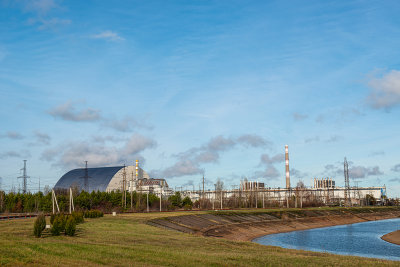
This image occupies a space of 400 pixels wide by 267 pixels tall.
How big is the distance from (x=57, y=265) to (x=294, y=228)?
80.8 m

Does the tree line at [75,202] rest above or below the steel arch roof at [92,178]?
below

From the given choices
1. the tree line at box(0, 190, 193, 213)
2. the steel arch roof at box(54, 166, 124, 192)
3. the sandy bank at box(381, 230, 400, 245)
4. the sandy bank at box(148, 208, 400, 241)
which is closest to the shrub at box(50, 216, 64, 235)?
the sandy bank at box(148, 208, 400, 241)

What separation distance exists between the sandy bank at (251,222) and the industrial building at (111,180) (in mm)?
68968

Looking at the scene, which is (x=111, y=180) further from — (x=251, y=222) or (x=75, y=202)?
(x=251, y=222)

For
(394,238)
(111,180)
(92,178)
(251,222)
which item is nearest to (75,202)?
(251,222)

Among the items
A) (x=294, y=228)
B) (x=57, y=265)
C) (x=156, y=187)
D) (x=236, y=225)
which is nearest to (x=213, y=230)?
(x=236, y=225)

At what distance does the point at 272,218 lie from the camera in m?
103

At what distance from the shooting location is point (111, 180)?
16925 cm

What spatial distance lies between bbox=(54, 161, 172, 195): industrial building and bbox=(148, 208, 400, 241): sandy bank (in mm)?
68968

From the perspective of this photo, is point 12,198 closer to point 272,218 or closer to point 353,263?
point 272,218

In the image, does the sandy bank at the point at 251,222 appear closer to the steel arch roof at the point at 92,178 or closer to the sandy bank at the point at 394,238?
the sandy bank at the point at 394,238

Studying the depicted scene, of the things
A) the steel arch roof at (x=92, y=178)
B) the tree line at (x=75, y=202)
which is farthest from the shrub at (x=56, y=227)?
the steel arch roof at (x=92, y=178)

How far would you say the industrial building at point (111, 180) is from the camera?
168975 millimetres

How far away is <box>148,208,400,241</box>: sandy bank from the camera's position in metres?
67.6
